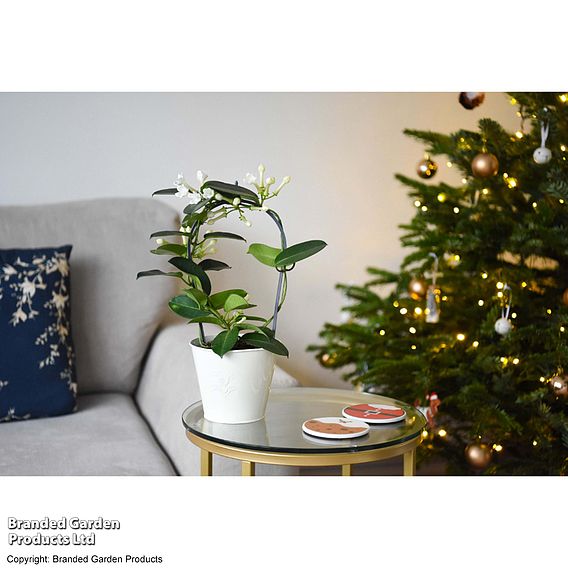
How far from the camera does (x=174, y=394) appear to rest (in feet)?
4.88

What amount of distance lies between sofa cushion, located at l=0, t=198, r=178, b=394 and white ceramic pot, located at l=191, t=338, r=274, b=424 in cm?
58

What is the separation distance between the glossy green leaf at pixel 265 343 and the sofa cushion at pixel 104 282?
639 millimetres

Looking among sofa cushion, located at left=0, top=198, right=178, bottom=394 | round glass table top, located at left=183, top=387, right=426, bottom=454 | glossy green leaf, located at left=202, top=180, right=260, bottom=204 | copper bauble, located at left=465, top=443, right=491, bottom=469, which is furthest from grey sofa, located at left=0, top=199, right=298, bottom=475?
copper bauble, located at left=465, top=443, right=491, bottom=469

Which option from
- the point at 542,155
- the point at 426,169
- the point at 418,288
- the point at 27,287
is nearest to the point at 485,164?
the point at 542,155

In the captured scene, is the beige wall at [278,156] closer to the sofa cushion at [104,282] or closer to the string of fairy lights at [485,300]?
the sofa cushion at [104,282]

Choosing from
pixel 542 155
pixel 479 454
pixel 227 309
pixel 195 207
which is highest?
pixel 542 155

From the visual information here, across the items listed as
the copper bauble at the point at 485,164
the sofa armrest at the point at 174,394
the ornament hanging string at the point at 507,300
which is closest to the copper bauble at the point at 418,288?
the ornament hanging string at the point at 507,300

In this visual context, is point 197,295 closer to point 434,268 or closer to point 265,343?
point 265,343

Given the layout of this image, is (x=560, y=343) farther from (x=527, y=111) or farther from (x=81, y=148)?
(x=81, y=148)

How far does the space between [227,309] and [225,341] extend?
0.07 metres

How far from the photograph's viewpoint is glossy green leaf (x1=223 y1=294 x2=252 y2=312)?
1.14 m

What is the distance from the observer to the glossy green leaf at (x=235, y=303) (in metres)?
1.14
